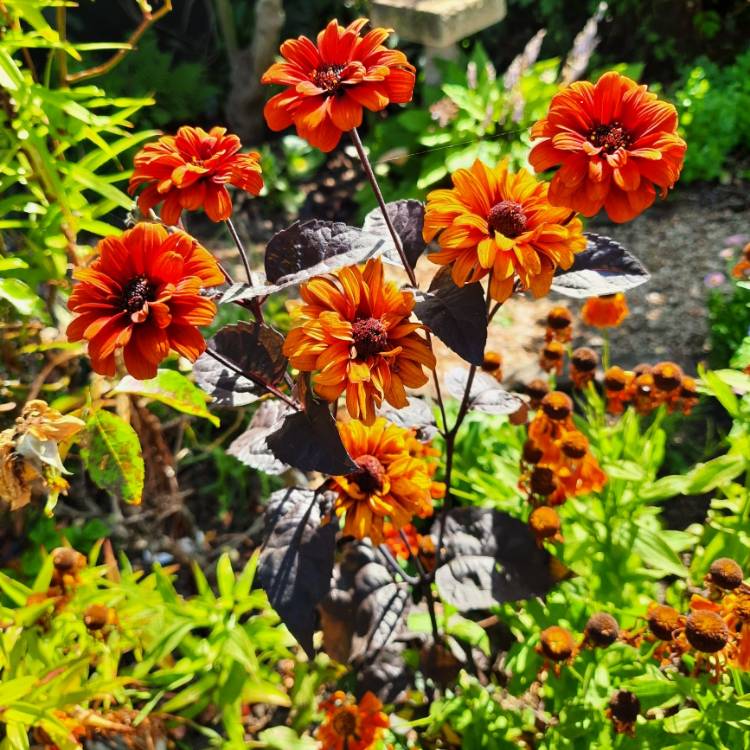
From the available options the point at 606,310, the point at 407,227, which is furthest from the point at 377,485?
the point at 606,310

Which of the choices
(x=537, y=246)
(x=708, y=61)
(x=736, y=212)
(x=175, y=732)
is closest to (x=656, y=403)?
(x=537, y=246)

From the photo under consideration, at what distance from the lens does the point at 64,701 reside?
4.27 feet

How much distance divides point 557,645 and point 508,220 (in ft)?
2.48

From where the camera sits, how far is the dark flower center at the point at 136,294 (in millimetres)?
893

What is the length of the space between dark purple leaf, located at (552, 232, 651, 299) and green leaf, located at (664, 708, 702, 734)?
743mm

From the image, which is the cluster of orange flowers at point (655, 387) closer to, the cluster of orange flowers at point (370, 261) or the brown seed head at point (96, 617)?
the cluster of orange flowers at point (370, 261)

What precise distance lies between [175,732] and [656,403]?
4.64ft

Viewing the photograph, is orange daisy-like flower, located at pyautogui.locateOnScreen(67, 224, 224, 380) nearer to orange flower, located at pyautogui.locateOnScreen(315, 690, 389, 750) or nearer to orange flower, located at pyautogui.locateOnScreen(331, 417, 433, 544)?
orange flower, located at pyautogui.locateOnScreen(331, 417, 433, 544)

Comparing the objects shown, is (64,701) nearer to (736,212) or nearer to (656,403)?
(656,403)

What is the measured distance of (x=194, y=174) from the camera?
0.97 metres

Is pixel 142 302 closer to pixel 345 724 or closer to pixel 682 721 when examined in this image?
pixel 345 724

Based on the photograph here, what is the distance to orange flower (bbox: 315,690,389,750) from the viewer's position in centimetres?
144

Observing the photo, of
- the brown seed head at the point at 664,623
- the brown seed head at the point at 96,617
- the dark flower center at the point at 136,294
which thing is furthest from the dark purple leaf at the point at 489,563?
the dark flower center at the point at 136,294

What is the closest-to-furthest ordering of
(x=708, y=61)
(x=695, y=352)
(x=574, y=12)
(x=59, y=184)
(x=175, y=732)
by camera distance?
(x=59, y=184) → (x=175, y=732) → (x=695, y=352) → (x=708, y=61) → (x=574, y=12)
